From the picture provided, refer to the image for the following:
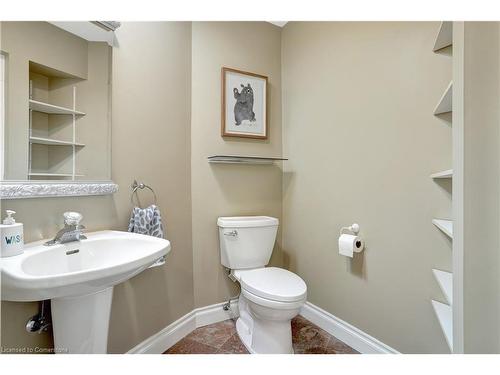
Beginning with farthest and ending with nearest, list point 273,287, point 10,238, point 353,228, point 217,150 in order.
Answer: point 217,150
point 353,228
point 273,287
point 10,238

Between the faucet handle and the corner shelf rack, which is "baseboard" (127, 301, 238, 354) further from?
the corner shelf rack

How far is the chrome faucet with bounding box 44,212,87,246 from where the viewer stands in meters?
0.98

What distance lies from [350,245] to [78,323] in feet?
4.49

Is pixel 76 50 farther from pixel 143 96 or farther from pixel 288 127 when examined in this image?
pixel 288 127

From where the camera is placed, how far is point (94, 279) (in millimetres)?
747

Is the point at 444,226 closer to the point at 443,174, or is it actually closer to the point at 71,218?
the point at 443,174

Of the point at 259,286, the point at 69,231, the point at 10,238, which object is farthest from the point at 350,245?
the point at 10,238

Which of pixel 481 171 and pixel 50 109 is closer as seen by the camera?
pixel 481 171

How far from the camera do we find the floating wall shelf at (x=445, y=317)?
0.93 meters

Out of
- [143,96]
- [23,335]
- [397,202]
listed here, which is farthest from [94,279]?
[397,202]

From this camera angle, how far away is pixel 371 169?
4.68ft

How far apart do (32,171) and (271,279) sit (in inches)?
51.1

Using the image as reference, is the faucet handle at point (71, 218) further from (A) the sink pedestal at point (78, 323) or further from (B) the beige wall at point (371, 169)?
(B) the beige wall at point (371, 169)
